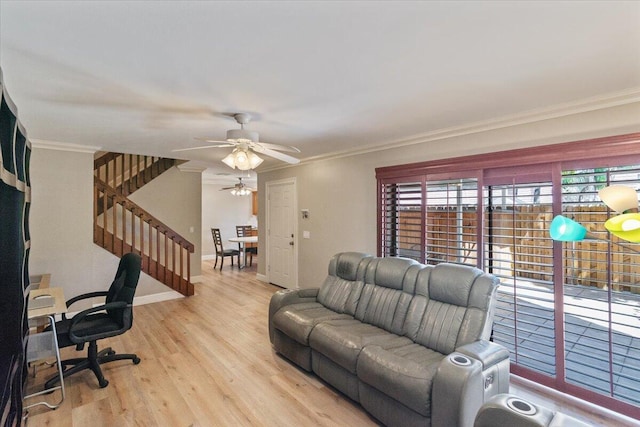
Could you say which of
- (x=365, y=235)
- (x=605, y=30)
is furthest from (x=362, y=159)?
(x=605, y=30)

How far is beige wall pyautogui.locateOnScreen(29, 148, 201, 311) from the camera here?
4082 mm

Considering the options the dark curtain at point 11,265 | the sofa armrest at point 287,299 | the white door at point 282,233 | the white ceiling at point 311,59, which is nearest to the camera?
the white ceiling at point 311,59

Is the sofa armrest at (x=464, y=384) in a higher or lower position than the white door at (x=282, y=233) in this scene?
lower

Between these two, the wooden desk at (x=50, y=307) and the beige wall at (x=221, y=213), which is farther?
the beige wall at (x=221, y=213)

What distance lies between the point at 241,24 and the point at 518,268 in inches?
119

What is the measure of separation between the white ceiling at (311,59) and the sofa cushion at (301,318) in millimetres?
1930

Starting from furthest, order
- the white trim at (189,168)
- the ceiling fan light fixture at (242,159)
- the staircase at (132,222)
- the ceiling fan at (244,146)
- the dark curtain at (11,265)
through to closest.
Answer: the white trim at (189,168), the staircase at (132,222), the ceiling fan light fixture at (242,159), the ceiling fan at (244,146), the dark curtain at (11,265)

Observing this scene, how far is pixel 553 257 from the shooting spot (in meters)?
2.73

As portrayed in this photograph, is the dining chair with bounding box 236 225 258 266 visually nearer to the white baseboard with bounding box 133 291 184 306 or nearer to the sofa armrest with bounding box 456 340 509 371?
the white baseboard with bounding box 133 291 184 306

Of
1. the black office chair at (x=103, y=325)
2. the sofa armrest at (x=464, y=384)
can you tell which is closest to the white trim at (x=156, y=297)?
the black office chair at (x=103, y=325)

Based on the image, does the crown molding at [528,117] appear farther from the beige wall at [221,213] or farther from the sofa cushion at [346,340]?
the beige wall at [221,213]

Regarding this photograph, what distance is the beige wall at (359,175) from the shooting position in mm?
2596

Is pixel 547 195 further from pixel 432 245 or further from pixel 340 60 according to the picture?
pixel 340 60

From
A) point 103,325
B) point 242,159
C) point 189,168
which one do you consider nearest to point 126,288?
point 103,325
